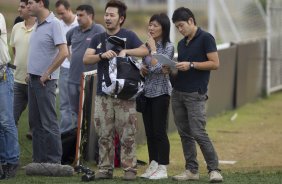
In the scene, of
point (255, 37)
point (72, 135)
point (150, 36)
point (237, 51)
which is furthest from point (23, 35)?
point (255, 37)

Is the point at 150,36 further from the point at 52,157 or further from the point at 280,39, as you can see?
the point at 280,39

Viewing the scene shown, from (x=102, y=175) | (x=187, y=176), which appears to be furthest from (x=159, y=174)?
(x=102, y=175)

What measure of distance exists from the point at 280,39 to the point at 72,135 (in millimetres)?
10478

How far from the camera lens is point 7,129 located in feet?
29.9

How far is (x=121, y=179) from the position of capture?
888 centimetres

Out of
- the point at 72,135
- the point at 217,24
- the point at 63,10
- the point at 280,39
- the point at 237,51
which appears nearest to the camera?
the point at 72,135

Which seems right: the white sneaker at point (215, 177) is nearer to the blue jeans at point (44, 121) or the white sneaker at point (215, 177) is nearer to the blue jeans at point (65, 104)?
the blue jeans at point (44, 121)

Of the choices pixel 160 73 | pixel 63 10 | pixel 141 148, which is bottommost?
pixel 141 148

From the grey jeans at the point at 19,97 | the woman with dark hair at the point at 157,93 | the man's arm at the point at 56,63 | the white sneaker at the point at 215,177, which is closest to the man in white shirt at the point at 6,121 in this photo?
the man's arm at the point at 56,63

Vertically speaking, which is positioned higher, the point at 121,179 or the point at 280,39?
the point at 280,39

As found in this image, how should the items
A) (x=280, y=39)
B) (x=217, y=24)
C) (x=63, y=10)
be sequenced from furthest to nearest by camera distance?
(x=280, y=39) < (x=217, y=24) < (x=63, y=10)

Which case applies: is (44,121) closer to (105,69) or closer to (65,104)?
(105,69)

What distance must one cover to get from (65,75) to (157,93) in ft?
11.9

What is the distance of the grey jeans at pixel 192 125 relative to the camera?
28.6 ft
